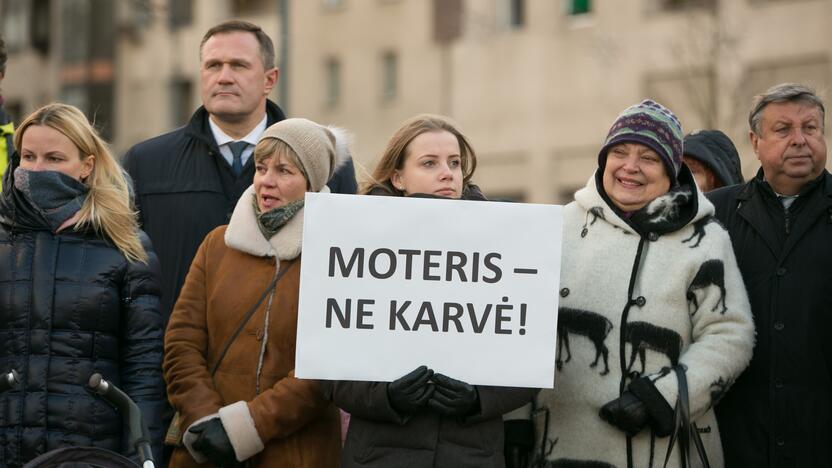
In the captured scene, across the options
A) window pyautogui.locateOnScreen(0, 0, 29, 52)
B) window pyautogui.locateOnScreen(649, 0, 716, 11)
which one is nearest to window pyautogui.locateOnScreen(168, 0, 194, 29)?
window pyautogui.locateOnScreen(0, 0, 29, 52)

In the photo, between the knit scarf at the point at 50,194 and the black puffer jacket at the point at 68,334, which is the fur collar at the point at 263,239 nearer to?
the black puffer jacket at the point at 68,334

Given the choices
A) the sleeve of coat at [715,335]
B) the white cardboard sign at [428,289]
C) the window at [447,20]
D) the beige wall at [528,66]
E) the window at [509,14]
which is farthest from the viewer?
the window at [447,20]

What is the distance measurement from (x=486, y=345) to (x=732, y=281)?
1.04 m

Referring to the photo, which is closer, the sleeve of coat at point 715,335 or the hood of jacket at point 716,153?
the sleeve of coat at point 715,335

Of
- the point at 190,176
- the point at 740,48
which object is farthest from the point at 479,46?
the point at 190,176

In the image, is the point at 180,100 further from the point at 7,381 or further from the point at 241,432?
the point at 7,381

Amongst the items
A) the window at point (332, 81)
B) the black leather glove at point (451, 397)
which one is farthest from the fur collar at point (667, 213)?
the window at point (332, 81)

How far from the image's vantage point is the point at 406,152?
6.38 meters

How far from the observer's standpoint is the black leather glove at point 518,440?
6.22m

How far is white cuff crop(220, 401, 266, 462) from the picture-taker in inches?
237

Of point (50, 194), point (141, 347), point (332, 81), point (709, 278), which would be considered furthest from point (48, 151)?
point (332, 81)

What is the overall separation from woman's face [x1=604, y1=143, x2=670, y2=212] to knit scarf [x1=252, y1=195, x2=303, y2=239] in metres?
1.31

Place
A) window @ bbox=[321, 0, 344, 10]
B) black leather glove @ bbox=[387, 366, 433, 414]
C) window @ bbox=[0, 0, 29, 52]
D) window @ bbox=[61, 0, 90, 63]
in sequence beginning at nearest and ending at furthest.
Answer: black leather glove @ bbox=[387, 366, 433, 414] < window @ bbox=[321, 0, 344, 10] < window @ bbox=[61, 0, 90, 63] < window @ bbox=[0, 0, 29, 52]

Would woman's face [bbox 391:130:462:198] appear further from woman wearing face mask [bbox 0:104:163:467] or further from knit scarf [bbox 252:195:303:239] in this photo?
woman wearing face mask [bbox 0:104:163:467]
